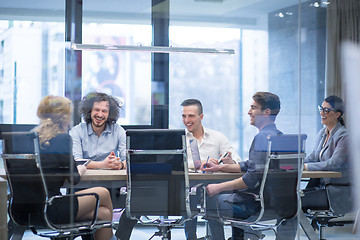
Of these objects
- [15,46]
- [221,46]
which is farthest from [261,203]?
[15,46]

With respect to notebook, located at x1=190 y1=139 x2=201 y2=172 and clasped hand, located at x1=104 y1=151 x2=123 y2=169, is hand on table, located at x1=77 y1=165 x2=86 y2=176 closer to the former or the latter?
clasped hand, located at x1=104 y1=151 x2=123 y2=169

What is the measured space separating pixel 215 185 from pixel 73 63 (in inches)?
64.1

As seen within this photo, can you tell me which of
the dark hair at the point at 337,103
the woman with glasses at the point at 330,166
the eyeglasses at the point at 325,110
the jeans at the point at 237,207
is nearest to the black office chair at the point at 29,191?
the jeans at the point at 237,207

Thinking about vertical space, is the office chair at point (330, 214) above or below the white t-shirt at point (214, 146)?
below

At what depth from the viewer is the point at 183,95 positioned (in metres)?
4.61

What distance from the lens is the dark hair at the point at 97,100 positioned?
4273 mm

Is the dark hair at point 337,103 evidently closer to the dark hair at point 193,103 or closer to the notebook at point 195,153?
the dark hair at point 193,103

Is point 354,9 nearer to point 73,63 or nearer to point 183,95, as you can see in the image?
point 183,95

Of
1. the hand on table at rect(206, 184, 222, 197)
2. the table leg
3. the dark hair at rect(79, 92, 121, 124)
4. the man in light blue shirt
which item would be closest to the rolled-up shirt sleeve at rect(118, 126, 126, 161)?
the man in light blue shirt

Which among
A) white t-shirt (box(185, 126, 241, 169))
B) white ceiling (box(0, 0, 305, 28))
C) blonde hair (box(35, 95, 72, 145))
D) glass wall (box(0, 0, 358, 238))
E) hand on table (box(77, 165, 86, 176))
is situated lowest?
hand on table (box(77, 165, 86, 176))

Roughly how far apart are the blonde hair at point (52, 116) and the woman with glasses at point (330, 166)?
7.01 feet

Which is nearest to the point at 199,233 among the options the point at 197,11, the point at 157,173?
the point at 157,173

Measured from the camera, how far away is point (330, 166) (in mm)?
4582

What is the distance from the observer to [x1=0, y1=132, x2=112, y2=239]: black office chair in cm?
376
